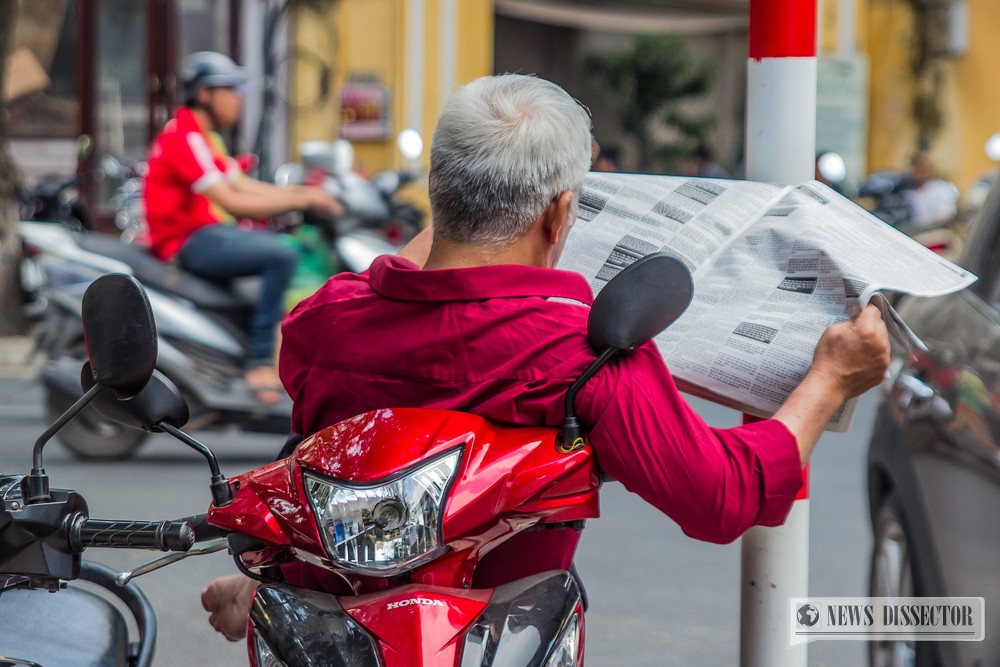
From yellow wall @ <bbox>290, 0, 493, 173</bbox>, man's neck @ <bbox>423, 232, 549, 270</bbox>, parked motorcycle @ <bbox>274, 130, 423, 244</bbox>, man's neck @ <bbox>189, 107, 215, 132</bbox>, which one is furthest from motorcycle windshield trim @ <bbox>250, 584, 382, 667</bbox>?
yellow wall @ <bbox>290, 0, 493, 173</bbox>

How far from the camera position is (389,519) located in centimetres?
154

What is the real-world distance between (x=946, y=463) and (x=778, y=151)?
0.88 metres

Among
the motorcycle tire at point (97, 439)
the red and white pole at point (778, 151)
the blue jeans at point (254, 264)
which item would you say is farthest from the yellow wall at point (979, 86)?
the red and white pole at point (778, 151)

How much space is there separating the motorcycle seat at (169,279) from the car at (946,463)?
3.76 meters

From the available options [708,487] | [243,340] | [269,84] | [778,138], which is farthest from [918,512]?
[269,84]

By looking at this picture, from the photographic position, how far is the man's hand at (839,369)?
5.84 feet

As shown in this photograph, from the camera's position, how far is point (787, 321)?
1916 mm

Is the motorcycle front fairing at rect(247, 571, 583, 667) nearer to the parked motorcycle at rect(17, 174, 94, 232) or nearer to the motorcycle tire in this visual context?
the motorcycle tire

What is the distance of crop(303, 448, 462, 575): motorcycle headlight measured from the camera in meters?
1.54

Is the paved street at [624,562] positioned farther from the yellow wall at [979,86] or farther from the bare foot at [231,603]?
the yellow wall at [979,86]

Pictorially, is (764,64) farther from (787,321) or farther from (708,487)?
(708,487)

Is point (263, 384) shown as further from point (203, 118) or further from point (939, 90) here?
point (939, 90)

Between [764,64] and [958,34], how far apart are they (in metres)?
21.2

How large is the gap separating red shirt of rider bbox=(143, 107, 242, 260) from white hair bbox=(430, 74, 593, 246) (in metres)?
4.87
